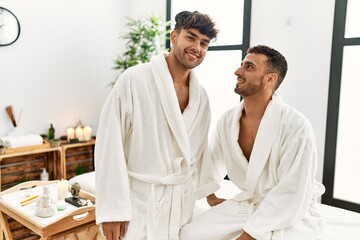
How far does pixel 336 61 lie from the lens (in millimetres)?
2557

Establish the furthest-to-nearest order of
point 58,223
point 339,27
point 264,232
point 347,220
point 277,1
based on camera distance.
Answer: point 277,1
point 339,27
point 347,220
point 58,223
point 264,232

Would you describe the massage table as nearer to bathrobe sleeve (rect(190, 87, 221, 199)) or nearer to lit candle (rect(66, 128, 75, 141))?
bathrobe sleeve (rect(190, 87, 221, 199))

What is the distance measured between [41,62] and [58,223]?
1935 mm

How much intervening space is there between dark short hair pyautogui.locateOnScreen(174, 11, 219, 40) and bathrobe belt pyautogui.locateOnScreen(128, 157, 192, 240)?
1.96 feet

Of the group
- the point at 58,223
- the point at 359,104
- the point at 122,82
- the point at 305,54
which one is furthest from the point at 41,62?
the point at 359,104

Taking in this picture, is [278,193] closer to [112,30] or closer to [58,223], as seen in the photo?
[58,223]

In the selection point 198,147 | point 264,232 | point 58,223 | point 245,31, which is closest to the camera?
point 264,232

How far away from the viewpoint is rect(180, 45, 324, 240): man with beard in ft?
4.70

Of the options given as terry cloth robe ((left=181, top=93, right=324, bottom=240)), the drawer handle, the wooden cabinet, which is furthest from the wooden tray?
terry cloth robe ((left=181, top=93, right=324, bottom=240))

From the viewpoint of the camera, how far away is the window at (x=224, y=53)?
128 inches

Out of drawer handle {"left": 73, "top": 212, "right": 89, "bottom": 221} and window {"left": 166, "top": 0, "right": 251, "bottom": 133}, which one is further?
window {"left": 166, "top": 0, "right": 251, "bottom": 133}

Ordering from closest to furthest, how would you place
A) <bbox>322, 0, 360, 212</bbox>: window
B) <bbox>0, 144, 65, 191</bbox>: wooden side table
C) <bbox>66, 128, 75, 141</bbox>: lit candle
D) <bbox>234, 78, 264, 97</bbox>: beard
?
1. <bbox>234, 78, 264, 97</bbox>: beard
2. <bbox>322, 0, 360, 212</bbox>: window
3. <bbox>0, 144, 65, 191</bbox>: wooden side table
4. <bbox>66, 128, 75, 141</bbox>: lit candle

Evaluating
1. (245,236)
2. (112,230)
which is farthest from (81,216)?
(245,236)

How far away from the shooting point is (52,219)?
193 cm
